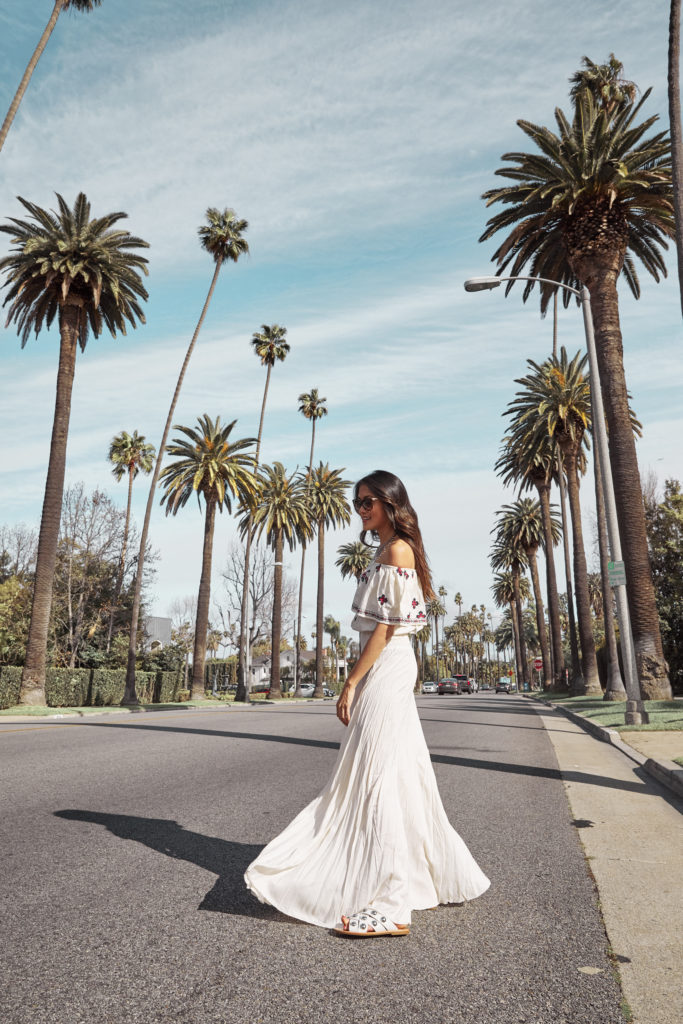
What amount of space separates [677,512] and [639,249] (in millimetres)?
13863

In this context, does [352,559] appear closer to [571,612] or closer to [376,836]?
[571,612]

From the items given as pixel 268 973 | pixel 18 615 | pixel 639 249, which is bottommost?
pixel 268 973

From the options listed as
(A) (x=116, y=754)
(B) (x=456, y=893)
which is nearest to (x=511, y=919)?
(B) (x=456, y=893)

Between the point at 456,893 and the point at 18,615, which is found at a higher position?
the point at 18,615

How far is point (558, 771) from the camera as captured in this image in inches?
363

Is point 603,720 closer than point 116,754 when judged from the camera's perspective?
No

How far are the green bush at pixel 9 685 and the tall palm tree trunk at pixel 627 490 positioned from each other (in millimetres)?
23666

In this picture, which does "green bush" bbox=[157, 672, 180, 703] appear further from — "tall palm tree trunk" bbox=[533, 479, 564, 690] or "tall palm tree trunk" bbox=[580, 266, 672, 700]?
"tall palm tree trunk" bbox=[580, 266, 672, 700]

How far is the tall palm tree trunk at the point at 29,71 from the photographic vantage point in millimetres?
21214

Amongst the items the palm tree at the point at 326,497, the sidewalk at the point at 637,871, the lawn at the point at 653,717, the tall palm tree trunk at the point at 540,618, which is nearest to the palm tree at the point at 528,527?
the tall palm tree trunk at the point at 540,618

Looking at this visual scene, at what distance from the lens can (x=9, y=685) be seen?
30406mm

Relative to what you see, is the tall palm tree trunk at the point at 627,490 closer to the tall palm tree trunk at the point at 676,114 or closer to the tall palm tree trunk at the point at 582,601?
the tall palm tree trunk at the point at 676,114

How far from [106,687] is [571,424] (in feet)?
86.4

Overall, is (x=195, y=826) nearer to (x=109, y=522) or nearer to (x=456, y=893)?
(x=456, y=893)
